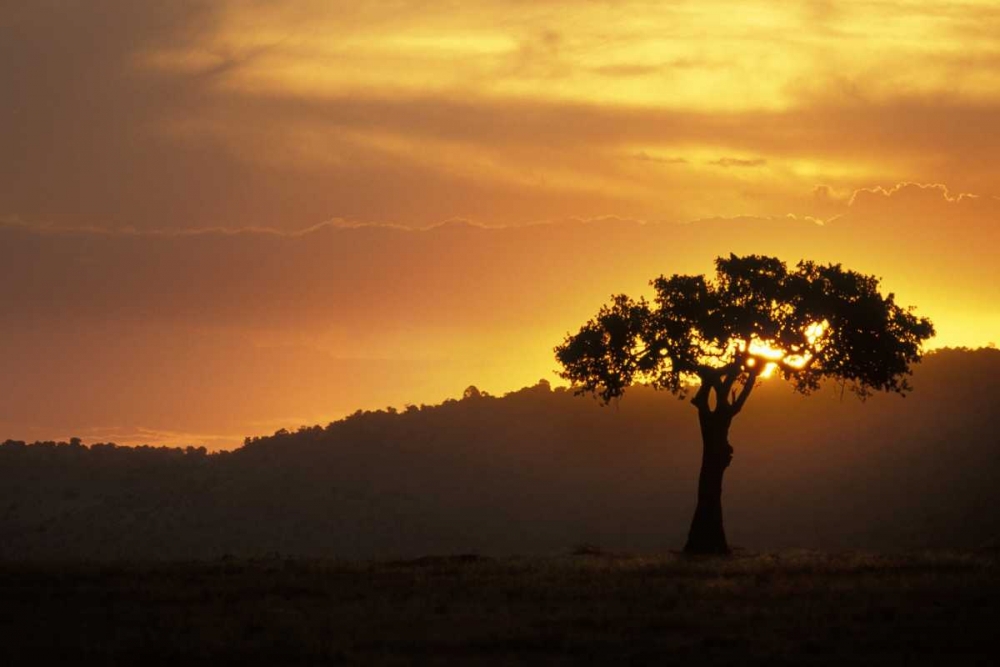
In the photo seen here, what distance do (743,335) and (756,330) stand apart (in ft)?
1.78

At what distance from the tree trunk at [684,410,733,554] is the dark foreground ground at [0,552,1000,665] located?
9.86 m

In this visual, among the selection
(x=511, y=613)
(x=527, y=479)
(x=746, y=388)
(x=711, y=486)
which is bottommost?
(x=511, y=613)

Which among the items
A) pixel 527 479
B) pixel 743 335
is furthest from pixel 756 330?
pixel 527 479

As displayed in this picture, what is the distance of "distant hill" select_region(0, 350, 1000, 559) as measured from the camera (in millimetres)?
91188

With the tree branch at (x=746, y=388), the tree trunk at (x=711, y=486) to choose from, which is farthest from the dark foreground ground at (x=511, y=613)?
the tree branch at (x=746, y=388)

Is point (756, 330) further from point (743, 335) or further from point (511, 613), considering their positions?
point (511, 613)

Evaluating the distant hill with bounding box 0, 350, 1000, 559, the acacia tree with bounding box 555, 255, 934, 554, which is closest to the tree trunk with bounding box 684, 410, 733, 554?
the acacia tree with bounding box 555, 255, 934, 554

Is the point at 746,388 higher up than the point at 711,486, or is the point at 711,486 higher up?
the point at 746,388

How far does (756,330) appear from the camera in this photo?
57.3 meters

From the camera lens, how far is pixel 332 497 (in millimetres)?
101062

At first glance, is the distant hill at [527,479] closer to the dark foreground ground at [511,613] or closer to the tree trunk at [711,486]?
the tree trunk at [711,486]

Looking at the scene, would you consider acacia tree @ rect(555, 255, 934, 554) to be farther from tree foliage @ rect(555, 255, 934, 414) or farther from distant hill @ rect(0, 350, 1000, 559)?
distant hill @ rect(0, 350, 1000, 559)

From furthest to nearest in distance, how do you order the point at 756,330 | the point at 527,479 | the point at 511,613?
the point at 527,479
the point at 756,330
the point at 511,613

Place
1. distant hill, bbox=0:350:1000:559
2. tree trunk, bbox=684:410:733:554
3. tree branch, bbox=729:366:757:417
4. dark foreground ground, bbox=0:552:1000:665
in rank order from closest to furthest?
dark foreground ground, bbox=0:552:1000:665, tree branch, bbox=729:366:757:417, tree trunk, bbox=684:410:733:554, distant hill, bbox=0:350:1000:559
